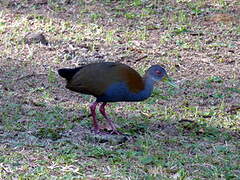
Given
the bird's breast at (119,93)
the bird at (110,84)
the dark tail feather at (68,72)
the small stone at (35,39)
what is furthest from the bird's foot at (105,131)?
the small stone at (35,39)

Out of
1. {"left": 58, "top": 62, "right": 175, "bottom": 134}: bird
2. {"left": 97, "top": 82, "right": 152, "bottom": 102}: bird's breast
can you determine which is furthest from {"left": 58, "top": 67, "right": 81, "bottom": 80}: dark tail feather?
{"left": 97, "top": 82, "right": 152, "bottom": 102}: bird's breast

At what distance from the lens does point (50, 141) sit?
615 centimetres

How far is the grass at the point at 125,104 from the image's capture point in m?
5.65

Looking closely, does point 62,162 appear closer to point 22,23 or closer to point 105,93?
point 105,93

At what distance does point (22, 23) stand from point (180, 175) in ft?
20.2

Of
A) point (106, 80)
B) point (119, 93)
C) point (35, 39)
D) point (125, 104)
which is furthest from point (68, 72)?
point (35, 39)

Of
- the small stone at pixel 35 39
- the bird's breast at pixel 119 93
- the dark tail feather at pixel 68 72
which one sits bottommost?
the small stone at pixel 35 39

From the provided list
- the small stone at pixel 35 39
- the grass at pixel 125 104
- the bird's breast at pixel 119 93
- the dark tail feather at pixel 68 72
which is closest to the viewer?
the grass at pixel 125 104

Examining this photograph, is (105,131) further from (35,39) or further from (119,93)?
(35,39)

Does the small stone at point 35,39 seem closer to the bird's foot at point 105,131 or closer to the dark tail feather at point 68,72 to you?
the dark tail feather at point 68,72

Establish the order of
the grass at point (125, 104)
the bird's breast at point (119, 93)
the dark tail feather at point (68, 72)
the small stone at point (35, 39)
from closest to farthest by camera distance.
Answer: the grass at point (125, 104), the bird's breast at point (119, 93), the dark tail feather at point (68, 72), the small stone at point (35, 39)

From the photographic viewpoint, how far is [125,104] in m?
7.72

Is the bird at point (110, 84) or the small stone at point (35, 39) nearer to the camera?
the bird at point (110, 84)

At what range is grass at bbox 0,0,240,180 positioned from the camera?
18.5 ft
